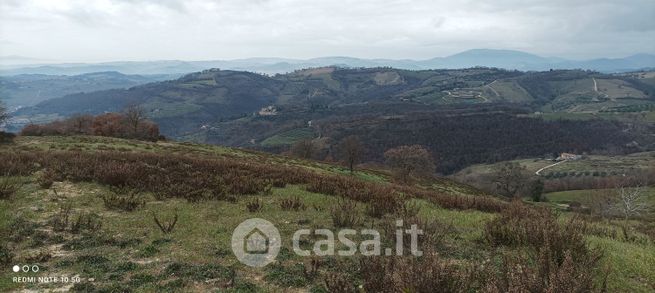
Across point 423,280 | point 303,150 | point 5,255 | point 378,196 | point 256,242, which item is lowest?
point 303,150

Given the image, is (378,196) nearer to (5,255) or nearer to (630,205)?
(5,255)

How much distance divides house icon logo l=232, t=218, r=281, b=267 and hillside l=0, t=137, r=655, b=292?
0.69ft

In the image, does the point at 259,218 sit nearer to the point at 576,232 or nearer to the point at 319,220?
the point at 319,220

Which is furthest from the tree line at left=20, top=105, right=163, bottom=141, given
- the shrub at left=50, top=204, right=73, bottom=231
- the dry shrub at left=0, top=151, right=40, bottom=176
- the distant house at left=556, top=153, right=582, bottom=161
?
the distant house at left=556, top=153, right=582, bottom=161

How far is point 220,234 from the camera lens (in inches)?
414

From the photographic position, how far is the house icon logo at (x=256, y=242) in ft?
28.4

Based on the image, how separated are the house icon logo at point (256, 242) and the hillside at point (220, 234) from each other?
0.21 meters

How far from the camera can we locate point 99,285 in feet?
24.1

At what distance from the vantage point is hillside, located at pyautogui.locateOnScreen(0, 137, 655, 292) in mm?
7316

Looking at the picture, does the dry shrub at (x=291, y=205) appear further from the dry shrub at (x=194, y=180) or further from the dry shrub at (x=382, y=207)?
the dry shrub at (x=194, y=180)

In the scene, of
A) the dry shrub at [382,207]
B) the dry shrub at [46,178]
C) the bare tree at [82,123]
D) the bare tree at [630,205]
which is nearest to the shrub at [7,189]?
the dry shrub at [46,178]

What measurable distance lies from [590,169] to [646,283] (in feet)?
591

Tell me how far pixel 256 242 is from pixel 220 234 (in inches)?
53.2

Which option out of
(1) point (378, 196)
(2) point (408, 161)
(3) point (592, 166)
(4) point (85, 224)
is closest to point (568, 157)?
(3) point (592, 166)
